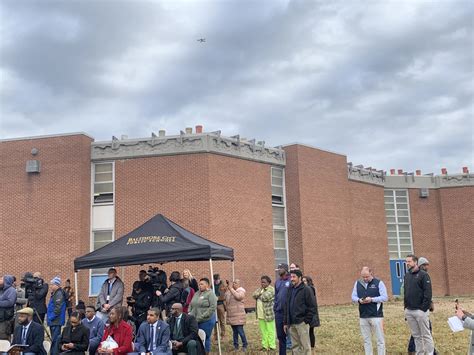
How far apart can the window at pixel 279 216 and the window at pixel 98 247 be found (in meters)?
7.52

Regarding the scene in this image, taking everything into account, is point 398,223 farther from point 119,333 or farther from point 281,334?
point 119,333

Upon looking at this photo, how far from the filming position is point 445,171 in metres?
34.2

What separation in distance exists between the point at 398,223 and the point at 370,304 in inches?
942

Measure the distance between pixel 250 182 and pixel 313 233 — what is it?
4185mm

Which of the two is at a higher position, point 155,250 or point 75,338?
point 155,250

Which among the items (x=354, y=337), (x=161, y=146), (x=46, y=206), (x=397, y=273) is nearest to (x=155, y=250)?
(x=354, y=337)

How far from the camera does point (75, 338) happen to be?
947 centimetres

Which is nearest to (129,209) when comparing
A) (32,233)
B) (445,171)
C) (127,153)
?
(127,153)

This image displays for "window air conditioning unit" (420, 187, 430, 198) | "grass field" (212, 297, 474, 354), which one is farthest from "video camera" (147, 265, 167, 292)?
"window air conditioning unit" (420, 187, 430, 198)

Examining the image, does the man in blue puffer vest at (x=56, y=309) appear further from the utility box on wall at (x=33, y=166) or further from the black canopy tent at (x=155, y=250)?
the utility box on wall at (x=33, y=166)

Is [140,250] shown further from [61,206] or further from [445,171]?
[445,171]

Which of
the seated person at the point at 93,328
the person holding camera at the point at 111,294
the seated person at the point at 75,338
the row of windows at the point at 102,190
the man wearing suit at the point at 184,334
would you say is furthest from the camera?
the row of windows at the point at 102,190

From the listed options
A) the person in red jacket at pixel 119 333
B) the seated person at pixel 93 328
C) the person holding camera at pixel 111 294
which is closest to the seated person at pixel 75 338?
the seated person at pixel 93 328

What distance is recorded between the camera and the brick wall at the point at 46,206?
22.3 m
